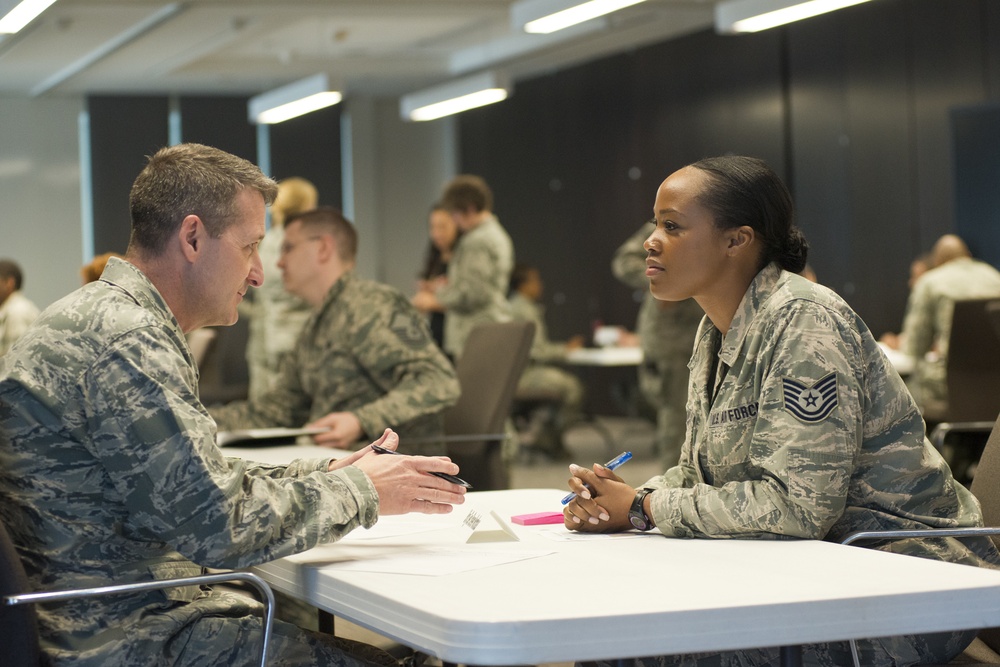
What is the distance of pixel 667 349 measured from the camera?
5.75 meters

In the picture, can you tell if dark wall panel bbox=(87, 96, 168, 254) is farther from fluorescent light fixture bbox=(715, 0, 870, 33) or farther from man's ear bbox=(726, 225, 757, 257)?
man's ear bbox=(726, 225, 757, 257)

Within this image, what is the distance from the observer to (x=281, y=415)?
360 cm

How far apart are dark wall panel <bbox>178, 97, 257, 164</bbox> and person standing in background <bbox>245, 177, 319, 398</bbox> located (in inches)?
212

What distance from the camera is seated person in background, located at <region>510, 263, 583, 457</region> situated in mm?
7617

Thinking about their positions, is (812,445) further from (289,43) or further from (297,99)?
(289,43)

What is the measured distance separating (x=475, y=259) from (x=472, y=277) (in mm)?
96

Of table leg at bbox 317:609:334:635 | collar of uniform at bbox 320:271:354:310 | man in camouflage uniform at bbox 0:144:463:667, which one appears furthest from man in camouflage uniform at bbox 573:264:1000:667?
collar of uniform at bbox 320:271:354:310

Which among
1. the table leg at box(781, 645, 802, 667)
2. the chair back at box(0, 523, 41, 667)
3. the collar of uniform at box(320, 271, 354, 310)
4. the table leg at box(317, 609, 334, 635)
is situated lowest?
the table leg at box(317, 609, 334, 635)

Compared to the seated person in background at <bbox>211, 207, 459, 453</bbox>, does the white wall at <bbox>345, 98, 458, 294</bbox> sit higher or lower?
higher

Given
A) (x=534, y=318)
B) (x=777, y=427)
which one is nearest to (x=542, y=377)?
(x=534, y=318)

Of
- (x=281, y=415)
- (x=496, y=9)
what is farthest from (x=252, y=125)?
(x=281, y=415)

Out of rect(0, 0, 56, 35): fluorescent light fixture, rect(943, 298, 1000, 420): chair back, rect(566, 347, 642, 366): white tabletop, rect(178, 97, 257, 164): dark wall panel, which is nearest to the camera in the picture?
rect(943, 298, 1000, 420): chair back

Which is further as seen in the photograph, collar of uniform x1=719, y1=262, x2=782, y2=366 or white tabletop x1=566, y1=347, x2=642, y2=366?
white tabletop x1=566, y1=347, x2=642, y2=366

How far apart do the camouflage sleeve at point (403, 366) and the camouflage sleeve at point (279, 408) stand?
0.94ft
